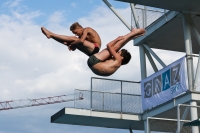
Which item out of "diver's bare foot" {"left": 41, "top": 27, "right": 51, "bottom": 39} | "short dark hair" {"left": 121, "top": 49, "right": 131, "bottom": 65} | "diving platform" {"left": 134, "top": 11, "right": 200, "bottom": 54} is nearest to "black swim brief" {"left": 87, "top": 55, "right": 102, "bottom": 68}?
"short dark hair" {"left": 121, "top": 49, "right": 131, "bottom": 65}

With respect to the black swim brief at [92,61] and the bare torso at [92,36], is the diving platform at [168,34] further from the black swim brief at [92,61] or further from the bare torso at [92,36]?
the black swim brief at [92,61]

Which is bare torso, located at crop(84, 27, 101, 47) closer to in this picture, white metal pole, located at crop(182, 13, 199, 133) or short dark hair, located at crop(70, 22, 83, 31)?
short dark hair, located at crop(70, 22, 83, 31)

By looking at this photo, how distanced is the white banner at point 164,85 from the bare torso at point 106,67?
9261 mm

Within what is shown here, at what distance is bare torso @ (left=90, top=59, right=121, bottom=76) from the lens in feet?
37.5

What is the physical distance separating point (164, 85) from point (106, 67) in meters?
10.6

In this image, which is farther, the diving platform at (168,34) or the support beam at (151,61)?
the support beam at (151,61)

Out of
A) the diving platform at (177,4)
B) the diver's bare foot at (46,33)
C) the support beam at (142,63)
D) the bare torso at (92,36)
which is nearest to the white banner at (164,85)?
the diving platform at (177,4)

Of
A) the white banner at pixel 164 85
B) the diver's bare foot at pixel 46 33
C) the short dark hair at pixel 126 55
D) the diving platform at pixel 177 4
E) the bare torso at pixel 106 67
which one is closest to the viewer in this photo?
the diver's bare foot at pixel 46 33

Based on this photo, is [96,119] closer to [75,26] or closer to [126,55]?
[126,55]

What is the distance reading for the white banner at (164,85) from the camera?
67.4ft

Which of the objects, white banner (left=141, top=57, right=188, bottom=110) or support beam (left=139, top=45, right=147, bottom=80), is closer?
white banner (left=141, top=57, right=188, bottom=110)

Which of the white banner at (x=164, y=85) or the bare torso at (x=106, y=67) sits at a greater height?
the white banner at (x=164, y=85)

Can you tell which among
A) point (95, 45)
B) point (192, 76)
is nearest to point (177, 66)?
point (192, 76)

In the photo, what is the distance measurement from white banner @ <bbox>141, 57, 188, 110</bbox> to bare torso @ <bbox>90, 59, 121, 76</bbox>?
30.4ft
